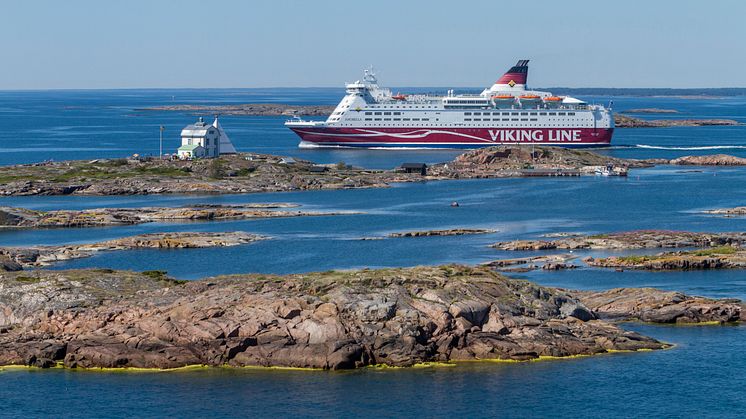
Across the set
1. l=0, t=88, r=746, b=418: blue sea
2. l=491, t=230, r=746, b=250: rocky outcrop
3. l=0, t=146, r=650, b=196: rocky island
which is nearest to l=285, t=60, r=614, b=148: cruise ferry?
l=0, t=88, r=746, b=418: blue sea

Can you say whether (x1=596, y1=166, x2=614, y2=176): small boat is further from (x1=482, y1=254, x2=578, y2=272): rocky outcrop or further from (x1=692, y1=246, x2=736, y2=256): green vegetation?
(x1=482, y1=254, x2=578, y2=272): rocky outcrop

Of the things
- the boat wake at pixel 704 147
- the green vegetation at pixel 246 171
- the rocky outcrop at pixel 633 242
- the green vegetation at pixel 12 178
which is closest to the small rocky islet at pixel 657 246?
the rocky outcrop at pixel 633 242

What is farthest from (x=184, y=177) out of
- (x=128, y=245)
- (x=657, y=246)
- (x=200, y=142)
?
(x=657, y=246)

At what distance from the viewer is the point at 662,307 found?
4675 centimetres

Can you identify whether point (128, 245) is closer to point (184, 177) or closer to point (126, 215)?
point (126, 215)

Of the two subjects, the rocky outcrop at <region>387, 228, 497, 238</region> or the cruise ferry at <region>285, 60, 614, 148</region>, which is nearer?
the rocky outcrop at <region>387, 228, 497, 238</region>

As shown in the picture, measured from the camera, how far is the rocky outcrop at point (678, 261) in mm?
57969

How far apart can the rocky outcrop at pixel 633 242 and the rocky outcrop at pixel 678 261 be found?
3932 millimetres

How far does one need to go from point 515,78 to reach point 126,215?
81091mm

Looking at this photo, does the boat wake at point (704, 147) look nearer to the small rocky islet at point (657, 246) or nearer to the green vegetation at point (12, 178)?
the green vegetation at point (12, 178)

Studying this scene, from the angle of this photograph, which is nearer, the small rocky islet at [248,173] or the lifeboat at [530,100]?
the small rocky islet at [248,173]

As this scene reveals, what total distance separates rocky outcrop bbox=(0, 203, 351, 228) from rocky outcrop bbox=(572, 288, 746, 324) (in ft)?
116

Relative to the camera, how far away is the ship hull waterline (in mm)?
142250

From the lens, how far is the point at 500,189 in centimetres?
10019
